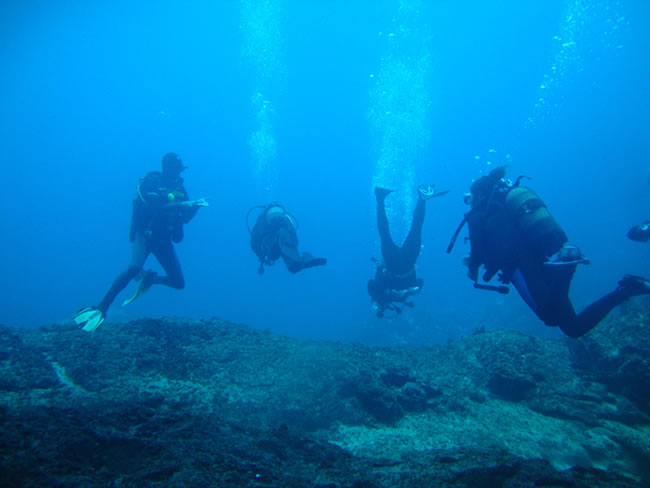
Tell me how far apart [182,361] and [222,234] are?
16452 cm

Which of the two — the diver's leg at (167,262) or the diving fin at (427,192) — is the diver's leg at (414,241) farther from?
the diver's leg at (167,262)

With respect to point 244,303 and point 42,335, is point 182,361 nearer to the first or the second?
point 42,335

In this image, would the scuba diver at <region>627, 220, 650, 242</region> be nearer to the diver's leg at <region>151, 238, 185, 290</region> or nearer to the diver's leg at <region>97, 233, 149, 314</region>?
the diver's leg at <region>151, 238, 185, 290</region>

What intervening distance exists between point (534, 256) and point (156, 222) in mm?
7104

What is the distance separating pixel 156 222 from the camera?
7625 millimetres

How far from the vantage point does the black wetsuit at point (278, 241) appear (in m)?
6.85

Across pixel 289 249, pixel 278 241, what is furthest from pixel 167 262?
pixel 289 249

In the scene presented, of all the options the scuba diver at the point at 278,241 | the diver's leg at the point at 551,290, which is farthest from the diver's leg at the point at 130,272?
the diver's leg at the point at 551,290

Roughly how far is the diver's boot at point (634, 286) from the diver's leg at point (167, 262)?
7935 mm

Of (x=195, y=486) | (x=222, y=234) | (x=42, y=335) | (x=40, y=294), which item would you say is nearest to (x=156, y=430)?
(x=195, y=486)

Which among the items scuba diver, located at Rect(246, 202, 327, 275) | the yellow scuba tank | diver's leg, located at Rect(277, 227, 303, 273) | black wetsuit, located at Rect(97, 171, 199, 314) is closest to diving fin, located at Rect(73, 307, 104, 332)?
black wetsuit, located at Rect(97, 171, 199, 314)

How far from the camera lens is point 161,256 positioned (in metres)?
7.90

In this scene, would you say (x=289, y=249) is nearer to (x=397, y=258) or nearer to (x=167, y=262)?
(x=397, y=258)

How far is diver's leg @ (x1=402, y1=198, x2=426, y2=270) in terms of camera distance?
8250 millimetres
